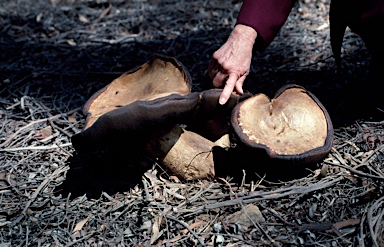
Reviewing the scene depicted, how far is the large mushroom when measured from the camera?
1969mm

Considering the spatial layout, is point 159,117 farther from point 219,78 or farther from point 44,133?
point 44,133

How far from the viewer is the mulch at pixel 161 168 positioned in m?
2.03

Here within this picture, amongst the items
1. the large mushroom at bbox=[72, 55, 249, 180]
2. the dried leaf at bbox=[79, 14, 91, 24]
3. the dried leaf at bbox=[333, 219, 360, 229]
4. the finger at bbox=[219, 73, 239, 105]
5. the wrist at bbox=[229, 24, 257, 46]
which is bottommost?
the dried leaf at bbox=[79, 14, 91, 24]

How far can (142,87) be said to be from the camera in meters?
2.39

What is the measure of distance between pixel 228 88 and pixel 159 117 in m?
0.48

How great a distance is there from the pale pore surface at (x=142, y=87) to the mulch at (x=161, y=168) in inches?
15.4

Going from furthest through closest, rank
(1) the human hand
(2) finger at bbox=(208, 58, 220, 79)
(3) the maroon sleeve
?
1. (3) the maroon sleeve
2. (2) finger at bbox=(208, 58, 220, 79)
3. (1) the human hand

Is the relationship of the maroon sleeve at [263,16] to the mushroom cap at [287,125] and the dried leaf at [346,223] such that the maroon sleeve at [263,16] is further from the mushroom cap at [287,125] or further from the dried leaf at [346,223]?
the dried leaf at [346,223]

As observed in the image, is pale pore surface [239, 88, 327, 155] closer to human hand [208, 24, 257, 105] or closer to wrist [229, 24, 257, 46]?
human hand [208, 24, 257, 105]

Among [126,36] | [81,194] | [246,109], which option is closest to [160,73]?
A: [246,109]

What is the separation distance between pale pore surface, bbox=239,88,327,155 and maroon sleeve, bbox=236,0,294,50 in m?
0.45

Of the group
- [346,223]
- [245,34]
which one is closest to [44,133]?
[245,34]

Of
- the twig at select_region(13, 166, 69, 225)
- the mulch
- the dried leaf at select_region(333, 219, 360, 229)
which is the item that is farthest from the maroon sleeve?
the twig at select_region(13, 166, 69, 225)

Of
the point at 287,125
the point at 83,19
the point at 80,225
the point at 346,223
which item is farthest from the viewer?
the point at 83,19
